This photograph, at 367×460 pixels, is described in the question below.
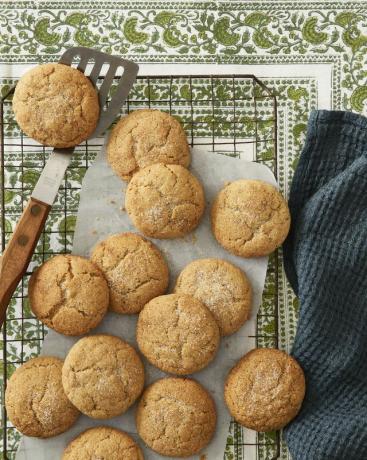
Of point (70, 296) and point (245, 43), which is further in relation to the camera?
point (245, 43)

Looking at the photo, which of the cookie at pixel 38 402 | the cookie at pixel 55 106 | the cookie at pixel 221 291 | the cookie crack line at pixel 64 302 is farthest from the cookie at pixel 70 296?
the cookie at pixel 55 106

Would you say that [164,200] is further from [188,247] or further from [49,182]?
[49,182]

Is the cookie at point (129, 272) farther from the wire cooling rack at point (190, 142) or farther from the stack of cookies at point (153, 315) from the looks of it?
the wire cooling rack at point (190, 142)

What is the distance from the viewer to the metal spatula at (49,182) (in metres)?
1.78

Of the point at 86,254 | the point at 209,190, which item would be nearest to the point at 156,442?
the point at 86,254

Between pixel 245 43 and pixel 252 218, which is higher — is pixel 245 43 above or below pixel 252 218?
above

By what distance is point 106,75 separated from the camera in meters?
1.88

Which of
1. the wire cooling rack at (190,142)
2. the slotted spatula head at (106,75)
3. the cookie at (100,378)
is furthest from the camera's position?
the wire cooling rack at (190,142)

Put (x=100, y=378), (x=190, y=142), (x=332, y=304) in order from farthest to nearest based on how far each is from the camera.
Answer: (x=190, y=142)
(x=332, y=304)
(x=100, y=378)

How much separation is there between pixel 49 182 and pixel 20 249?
0.67 ft

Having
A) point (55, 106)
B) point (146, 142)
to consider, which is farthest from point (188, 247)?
point (55, 106)

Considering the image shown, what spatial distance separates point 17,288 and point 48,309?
0.23 m

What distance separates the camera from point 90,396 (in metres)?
1.76

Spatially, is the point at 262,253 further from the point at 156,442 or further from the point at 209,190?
the point at 156,442
